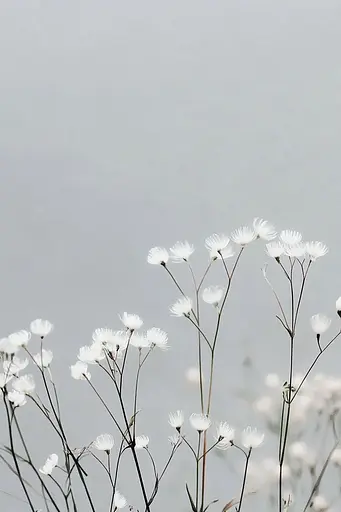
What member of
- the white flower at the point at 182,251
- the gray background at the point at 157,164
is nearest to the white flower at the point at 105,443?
the gray background at the point at 157,164

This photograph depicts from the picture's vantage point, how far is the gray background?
967 millimetres

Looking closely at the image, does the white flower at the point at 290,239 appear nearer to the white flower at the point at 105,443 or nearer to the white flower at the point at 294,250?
the white flower at the point at 294,250

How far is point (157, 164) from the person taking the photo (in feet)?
3.26

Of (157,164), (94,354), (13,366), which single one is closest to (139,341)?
(94,354)

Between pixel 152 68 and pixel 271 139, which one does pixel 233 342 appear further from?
pixel 152 68

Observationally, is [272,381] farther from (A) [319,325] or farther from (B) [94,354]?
(B) [94,354]

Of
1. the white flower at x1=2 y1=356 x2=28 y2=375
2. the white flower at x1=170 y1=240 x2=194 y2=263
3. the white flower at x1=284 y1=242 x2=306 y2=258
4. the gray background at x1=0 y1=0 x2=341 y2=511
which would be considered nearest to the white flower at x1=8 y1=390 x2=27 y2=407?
the white flower at x1=2 y1=356 x2=28 y2=375

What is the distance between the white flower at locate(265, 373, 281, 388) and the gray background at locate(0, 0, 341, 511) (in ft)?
0.05

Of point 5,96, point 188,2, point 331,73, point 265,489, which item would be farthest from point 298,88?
point 265,489

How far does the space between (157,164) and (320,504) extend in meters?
0.58

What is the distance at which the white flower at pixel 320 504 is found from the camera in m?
0.94

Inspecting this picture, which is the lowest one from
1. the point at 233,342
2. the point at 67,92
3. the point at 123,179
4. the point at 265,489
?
the point at 265,489

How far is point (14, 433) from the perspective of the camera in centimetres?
98

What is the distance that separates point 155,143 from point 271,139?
18cm
